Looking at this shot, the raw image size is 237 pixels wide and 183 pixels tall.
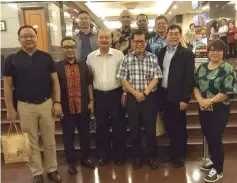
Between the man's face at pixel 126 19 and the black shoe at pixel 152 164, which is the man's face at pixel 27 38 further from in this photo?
the black shoe at pixel 152 164

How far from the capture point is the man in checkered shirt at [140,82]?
9.24 feet

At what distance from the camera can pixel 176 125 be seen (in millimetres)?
2934

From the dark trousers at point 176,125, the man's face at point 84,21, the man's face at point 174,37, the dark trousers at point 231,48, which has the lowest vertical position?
the dark trousers at point 176,125

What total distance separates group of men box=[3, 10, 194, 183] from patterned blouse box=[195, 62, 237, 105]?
20 cm

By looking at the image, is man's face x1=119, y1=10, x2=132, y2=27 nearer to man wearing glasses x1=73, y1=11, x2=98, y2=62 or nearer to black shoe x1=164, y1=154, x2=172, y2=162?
man wearing glasses x1=73, y1=11, x2=98, y2=62

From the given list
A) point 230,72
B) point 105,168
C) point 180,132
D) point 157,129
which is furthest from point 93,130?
point 230,72

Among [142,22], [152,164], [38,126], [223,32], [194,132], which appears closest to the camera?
[38,126]

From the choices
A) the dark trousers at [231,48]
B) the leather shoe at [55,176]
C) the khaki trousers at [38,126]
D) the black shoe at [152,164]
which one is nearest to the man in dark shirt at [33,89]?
the khaki trousers at [38,126]

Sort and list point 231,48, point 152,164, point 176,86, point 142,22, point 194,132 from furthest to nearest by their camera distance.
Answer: point 231,48 → point 194,132 → point 142,22 → point 152,164 → point 176,86

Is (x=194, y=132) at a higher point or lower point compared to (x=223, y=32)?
lower

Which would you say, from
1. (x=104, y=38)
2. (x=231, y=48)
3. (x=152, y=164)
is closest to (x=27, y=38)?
(x=104, y=38)

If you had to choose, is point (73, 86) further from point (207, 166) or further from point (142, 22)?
point (207, 166)

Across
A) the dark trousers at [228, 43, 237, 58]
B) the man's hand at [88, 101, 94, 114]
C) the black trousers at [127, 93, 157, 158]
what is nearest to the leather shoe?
the man's hand at [88, 101, 94, 114]

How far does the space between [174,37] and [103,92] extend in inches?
38.1
